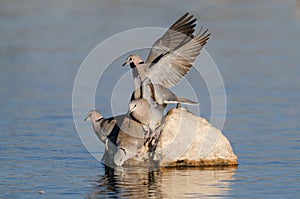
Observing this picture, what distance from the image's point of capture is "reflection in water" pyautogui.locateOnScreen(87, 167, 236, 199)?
9.65 m

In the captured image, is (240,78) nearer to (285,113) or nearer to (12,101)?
(285,113)

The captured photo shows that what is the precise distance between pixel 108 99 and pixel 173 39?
3.43 meters

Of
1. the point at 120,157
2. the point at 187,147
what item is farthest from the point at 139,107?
the point at 187,147

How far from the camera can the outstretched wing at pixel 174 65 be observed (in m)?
12.1

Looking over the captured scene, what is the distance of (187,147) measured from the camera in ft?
37.3

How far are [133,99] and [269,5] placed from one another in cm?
1842

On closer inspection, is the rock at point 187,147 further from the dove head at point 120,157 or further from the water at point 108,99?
the water at point 108,99

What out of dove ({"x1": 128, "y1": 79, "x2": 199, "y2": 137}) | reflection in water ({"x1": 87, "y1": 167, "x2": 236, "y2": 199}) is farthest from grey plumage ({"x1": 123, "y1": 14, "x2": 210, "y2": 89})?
reflection in water ({"x1": 87, "y1": 167, "x2": 236, "y2": 199})

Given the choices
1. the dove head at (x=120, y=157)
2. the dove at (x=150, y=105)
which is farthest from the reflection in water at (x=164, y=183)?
the dove at (x=150, y=105)

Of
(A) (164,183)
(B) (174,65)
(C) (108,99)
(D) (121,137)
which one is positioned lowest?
(A) (164,183)

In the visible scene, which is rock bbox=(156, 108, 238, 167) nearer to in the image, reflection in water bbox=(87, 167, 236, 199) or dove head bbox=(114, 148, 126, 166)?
reflection in water bbox=(87, 167, 236, 199)

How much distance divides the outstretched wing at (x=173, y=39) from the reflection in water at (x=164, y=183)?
1933 millimetres

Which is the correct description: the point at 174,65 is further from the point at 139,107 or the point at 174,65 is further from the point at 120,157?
the point at 120,157

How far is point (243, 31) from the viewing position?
76.7ft
